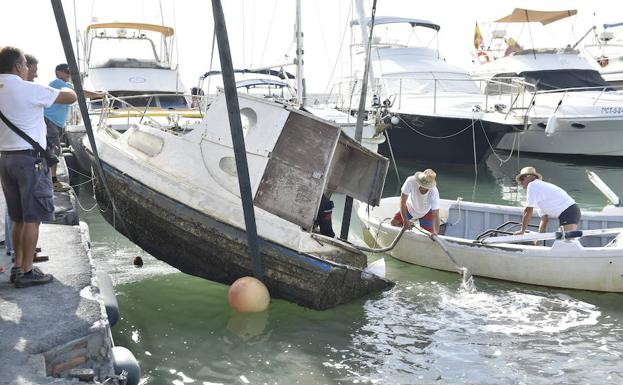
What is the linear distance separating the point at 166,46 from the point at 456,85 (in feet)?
32.9

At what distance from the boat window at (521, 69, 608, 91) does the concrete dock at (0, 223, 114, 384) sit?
67.7ft

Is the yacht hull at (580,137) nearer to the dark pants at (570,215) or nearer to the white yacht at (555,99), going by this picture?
the white yacht at (555,99)

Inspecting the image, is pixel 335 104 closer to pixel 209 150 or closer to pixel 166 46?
pixel 166 46

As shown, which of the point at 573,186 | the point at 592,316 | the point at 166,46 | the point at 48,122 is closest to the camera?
the point at 592,316

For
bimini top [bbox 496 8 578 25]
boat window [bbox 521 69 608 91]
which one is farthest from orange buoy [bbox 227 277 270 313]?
bimini top [bbox 496 8 578 25]

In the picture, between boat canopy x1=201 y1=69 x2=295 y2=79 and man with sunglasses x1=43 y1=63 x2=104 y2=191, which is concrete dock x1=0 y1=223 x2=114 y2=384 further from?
boat canopy x1=201 y1=69 x2=295 y2=79

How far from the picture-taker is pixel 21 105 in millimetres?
4477

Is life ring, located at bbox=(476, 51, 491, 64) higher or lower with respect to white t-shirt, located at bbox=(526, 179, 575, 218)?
higher

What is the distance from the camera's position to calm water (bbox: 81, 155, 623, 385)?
228 inches

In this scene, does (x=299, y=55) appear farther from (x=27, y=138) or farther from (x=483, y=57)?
(x=27, y=138)

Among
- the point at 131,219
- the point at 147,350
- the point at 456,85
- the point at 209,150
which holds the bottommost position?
the point at 147,350

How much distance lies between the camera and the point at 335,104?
76.0 feet

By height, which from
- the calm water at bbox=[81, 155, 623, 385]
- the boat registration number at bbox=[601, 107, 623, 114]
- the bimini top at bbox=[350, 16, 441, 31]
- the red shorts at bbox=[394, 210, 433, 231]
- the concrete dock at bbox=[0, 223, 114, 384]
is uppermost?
the bimini top at bbox=[350, 16, 441, 31]

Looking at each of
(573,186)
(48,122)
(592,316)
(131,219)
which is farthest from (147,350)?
(573,186)
